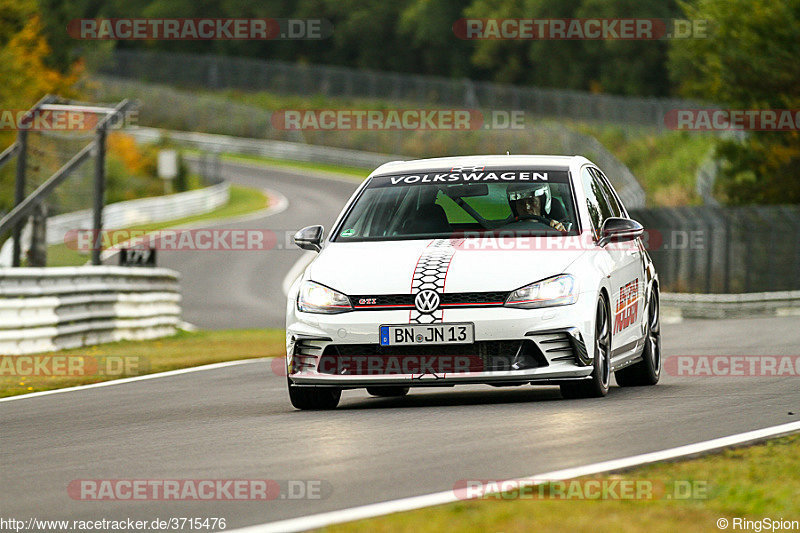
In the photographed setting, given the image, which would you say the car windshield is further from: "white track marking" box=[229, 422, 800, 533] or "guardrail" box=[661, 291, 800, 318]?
"guardrail" box=[661, 291, 800, 318]

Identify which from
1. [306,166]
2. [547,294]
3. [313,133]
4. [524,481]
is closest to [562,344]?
[547,294]

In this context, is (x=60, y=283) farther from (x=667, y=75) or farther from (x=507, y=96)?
(x=667, y=75)

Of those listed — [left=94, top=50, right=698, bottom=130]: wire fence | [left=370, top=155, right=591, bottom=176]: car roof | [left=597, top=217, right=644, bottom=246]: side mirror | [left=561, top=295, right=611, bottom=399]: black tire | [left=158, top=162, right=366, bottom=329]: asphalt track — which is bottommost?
[left=158, top=162, right=366, bottom=329]: asphalt track

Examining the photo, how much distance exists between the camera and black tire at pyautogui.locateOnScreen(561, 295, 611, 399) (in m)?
9.96

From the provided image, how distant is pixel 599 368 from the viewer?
10.0 metres

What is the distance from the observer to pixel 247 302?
3338 centimetres

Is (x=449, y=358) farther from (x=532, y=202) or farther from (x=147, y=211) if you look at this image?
(x=147, y=211)

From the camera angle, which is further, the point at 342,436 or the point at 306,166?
the point at 306,166

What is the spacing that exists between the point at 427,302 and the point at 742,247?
21.8 metres

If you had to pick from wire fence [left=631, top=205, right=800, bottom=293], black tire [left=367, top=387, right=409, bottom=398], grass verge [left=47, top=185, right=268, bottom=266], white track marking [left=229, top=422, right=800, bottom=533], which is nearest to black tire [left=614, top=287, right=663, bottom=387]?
black tire [left=367, top=387, right=409, bottom=398]

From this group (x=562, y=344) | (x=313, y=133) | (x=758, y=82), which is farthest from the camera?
(x=313, y=133)

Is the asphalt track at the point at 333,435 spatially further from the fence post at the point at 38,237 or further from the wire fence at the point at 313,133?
the wire fence at the point at 313,133

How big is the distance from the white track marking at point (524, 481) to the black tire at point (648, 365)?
346 centimetres

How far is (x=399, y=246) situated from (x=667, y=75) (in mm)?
82391
